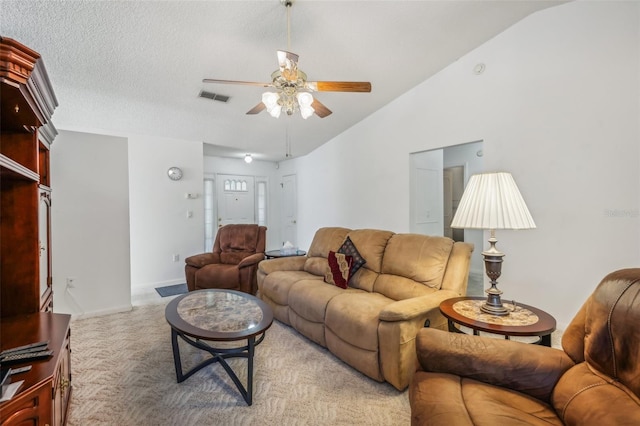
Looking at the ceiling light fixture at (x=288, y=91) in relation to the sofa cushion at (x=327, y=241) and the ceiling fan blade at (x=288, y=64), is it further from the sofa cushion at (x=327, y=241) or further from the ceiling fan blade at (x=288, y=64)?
the sofa cushion at (x=327, y=241)

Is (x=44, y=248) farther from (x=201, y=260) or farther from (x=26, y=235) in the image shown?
(x=201, y=260)

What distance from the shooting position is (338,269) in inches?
119

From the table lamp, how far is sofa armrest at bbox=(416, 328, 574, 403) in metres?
0.44

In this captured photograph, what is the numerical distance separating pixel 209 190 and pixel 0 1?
435 cm

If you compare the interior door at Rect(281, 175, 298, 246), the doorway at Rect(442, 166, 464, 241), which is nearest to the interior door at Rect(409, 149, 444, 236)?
the doorway at Rect(442, 166, 464, 241)

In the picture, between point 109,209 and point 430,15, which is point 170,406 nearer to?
point 109,209

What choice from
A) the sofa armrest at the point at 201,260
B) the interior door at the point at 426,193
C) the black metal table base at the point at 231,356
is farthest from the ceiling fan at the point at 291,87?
the sofa armrest at the point at 201,260

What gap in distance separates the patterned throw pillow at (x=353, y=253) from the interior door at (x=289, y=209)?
12.0ft

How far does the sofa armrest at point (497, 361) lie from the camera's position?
130 centimetres

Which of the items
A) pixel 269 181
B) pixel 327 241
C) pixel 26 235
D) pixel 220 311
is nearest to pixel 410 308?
pixel 220 311

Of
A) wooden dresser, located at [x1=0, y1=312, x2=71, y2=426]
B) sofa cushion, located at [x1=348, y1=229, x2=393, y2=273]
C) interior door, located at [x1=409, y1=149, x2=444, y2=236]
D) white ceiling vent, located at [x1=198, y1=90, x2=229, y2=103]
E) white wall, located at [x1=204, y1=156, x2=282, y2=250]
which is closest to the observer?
wooden dresser, located at [x1=0, y1=312, x2=71, y2=426]

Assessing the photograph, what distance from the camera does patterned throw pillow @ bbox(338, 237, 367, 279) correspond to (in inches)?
118

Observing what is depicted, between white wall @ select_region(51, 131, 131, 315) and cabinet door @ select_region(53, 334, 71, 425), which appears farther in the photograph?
white wall @ select_region(51, 131, 131, 315)

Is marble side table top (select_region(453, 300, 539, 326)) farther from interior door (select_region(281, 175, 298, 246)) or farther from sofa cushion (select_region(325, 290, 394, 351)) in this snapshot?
interior door (select_region(281, 175, 298, 246))
